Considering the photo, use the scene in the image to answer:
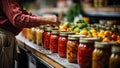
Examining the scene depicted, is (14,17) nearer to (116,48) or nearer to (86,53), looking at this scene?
(86,53)

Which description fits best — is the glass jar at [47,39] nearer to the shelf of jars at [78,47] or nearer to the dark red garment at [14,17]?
the shelf of jars at [78,47]

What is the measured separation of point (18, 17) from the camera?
3031 mm

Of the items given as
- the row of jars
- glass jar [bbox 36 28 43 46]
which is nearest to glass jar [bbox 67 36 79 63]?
the row of jars

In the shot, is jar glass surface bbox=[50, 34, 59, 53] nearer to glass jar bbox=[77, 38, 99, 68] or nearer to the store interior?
the store interior

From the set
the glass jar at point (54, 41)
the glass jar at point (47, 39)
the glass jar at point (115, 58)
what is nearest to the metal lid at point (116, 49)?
the glass jar at point (115, 58)

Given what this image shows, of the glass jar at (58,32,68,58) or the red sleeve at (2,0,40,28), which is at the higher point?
the red sleeve at (2,0,40,28)

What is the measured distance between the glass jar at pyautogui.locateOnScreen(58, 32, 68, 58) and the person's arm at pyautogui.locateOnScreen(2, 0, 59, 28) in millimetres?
330

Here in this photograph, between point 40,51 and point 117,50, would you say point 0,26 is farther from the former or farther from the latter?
point 117,50

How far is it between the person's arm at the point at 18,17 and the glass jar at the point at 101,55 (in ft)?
3.37


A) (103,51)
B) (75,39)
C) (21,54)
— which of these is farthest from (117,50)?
(21,54)

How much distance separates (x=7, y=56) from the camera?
129 inches

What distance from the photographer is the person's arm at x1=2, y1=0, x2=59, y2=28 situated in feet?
9.95

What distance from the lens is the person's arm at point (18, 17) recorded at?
303 cm

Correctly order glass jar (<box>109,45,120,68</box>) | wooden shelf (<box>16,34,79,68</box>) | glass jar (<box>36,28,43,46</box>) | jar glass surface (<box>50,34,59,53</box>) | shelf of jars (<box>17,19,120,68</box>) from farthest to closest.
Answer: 1. glass jar (<box>36,28,43,46</box>)
2. jar glass surface (<box>50,34,59,53</box>)
3. wooden shelf (<box>16,34,79,68</box>)
4. shelf of jars (<box>17,19,120,68</box>)
5. glass jar (<box>109,45,120,68</box>)
